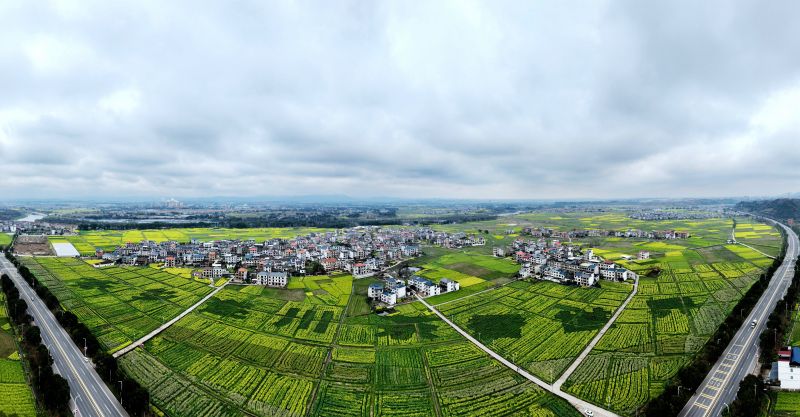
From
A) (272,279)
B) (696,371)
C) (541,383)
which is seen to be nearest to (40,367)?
(272,279)

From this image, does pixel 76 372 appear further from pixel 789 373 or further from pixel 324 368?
pixel 789 373

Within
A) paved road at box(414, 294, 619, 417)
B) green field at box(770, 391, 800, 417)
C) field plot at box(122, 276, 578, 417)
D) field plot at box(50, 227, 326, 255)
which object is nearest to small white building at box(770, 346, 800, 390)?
green field at box(770, 391, 800, 417)

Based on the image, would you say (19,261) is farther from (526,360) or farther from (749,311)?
(749,311)

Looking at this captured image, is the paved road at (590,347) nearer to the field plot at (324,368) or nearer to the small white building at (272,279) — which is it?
the field plot at (324,368)

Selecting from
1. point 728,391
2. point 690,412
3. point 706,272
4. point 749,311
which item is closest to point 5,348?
point 690,412

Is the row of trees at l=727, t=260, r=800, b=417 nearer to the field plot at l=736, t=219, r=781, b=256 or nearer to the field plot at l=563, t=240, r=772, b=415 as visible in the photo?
the field plot at l=563, t=240, r=772, b=415

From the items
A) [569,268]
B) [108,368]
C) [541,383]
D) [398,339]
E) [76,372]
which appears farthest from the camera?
[569,268]

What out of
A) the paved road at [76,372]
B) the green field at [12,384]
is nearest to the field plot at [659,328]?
the paved road at [76,372]
